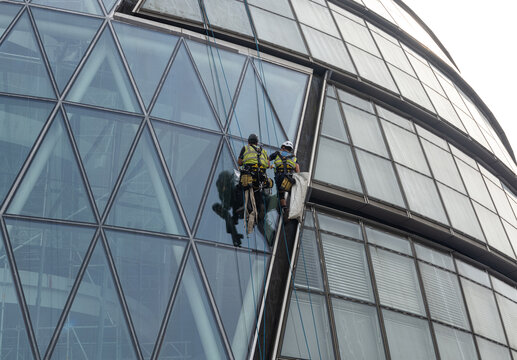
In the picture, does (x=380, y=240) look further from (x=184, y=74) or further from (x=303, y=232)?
(x=184, y=74)

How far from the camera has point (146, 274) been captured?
11711 mm

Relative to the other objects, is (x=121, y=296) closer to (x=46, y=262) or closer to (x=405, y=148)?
(x=46, y=262)

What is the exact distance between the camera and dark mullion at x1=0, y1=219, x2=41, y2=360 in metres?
10.2

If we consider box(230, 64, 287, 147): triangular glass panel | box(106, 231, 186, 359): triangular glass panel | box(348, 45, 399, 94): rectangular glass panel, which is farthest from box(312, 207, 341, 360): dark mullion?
box(348, 45, 399, 94): rectangular glass panel

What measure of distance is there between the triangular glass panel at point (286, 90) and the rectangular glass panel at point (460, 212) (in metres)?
5.15

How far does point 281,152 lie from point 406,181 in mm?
4812

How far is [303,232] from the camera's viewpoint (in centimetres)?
1443

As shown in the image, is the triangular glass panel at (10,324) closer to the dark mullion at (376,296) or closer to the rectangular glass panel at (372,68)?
the dark mullion at (376,296)

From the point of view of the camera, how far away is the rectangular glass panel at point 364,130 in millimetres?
17422

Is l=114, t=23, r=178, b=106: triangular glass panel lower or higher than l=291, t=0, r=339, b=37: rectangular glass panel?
lower

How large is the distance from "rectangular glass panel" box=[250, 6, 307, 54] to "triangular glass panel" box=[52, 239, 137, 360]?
29.6ft

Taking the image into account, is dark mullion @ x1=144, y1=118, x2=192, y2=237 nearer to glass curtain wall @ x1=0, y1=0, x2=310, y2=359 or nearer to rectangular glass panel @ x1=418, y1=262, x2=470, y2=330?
glass curtain wall @ x1=0, y1=0, x2=310, y2=359

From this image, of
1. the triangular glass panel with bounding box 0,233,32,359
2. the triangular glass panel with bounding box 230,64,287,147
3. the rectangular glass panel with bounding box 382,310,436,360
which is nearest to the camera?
the triangular glass panel with bounding box 0,233,32,359

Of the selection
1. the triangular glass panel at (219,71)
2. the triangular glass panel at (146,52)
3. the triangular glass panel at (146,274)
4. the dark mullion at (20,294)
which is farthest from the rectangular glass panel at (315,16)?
the dark mullion at (20,294)
